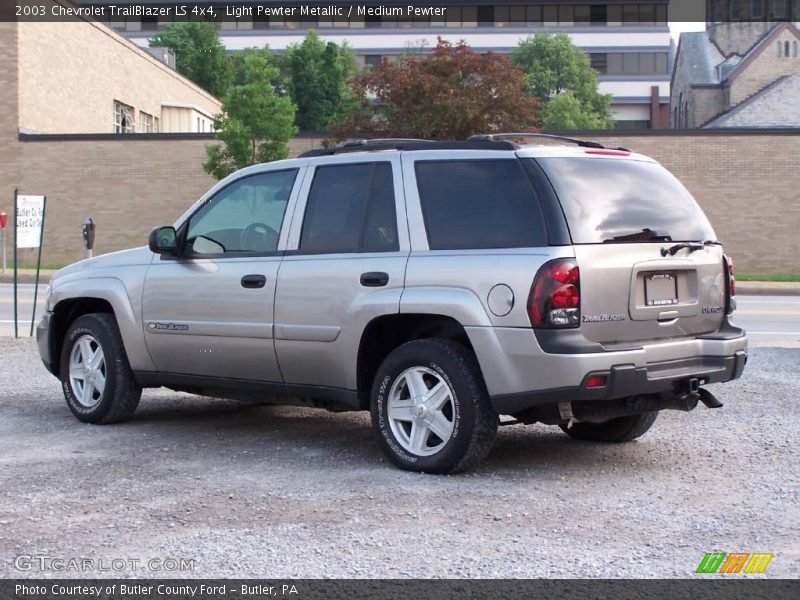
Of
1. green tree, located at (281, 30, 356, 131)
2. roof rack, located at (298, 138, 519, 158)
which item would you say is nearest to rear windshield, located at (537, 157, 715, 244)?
roof rack, located at (298, 138, 519, 158)

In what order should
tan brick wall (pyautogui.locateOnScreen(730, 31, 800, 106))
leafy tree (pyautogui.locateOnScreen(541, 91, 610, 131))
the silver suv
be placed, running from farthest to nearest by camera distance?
tan brick wall (pyautogui.locateOnScreen(730, 31, 800, 106))
leafy tree (pyautogui.locateOnScreen(541, 91, 610, 131))
the silver suv

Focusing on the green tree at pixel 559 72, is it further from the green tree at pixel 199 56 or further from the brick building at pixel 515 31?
the green tree at pixel 199 56

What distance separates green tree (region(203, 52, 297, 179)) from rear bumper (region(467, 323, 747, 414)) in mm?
27917

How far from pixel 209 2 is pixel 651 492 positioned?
88.2 metres

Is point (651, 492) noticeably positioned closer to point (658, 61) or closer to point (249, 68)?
point (249, 68)

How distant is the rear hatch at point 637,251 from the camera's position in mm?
5969

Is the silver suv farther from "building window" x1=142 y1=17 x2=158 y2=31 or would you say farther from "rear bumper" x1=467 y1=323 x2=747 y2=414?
"building window" x1=142 y1=17 x2=158 y2=31

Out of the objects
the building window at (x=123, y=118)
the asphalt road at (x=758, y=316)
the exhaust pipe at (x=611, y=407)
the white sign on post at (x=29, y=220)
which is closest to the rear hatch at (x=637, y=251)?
the exhaust pipe at (x=611, y=407)

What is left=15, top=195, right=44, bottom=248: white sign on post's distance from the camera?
14070 mm

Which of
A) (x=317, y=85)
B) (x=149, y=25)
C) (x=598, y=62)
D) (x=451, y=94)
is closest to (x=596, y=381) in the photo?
(x=451, y=94)

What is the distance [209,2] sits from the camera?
3497 inches

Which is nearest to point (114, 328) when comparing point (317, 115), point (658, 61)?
point (317, 115)

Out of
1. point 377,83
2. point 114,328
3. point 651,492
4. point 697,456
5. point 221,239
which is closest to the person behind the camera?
point 651,492

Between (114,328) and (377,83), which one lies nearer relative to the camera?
Answer: (114,328)
